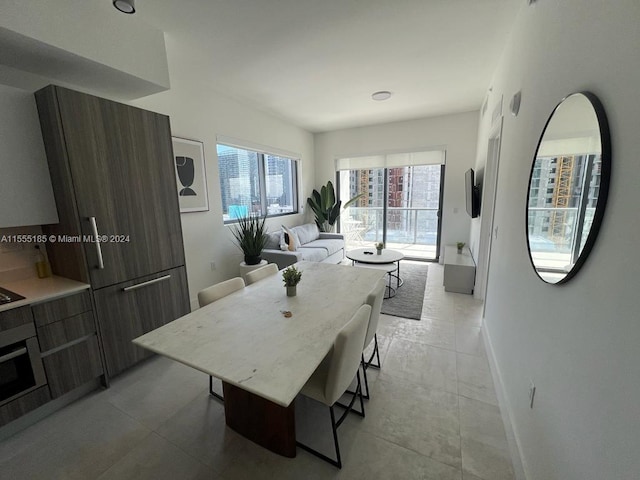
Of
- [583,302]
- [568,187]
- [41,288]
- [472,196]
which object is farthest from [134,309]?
[472,196]

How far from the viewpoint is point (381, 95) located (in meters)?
3.77

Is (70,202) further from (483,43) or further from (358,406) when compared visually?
(483,43)

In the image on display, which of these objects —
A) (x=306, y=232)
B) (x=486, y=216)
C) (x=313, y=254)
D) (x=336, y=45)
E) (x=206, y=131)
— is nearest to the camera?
(x=336, y=45)

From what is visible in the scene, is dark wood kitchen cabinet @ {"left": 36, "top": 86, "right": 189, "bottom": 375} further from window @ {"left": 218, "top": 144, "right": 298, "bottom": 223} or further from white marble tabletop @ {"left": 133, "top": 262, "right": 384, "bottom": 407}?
window @ {"left": 218, "top": 144, "right": 298, "bottom": 223}

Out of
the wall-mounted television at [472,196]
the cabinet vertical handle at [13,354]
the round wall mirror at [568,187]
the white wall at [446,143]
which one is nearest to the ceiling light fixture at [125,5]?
the cabinet vertical handle at [13,354]

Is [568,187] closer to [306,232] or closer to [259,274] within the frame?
[259,274]

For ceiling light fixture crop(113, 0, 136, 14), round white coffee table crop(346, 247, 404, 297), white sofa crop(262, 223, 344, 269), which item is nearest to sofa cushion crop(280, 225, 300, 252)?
white sofa crop(262, 223, 344, 269)

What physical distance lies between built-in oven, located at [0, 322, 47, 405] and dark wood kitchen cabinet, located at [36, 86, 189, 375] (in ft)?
1.17

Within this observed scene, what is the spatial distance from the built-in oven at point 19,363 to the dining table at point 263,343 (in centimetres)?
96

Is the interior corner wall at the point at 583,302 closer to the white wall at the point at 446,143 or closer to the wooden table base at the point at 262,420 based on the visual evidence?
the wooden table base at the point at 262,420

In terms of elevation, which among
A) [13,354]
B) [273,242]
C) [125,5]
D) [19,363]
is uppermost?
[125,5]

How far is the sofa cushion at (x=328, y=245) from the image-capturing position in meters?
4.77

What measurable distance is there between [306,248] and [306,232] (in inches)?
25.1

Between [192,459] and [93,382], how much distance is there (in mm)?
1185
